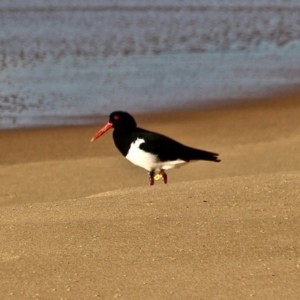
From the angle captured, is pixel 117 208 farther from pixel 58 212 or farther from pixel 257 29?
pixel 257 29

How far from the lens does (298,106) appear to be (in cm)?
1246

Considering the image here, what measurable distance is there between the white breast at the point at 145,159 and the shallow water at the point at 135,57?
3.63 m

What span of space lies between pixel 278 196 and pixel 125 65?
9260mm

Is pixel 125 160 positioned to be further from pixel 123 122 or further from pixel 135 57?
pixel 135 57

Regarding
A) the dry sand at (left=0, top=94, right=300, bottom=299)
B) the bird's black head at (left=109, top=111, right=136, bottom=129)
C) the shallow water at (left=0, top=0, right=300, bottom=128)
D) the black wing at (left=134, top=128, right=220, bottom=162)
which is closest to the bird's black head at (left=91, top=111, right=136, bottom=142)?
the bird's black head at (left=109, top=111, right=136, bottom=129)

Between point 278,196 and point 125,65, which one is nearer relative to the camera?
point 278,196

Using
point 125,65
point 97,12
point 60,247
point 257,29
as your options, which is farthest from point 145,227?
point 97,12

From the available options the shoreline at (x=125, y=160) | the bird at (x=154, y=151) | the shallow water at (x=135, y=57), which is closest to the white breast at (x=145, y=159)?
the bird at (x=154, y=151)

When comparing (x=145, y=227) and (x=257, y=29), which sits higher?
(x=145, y=227)

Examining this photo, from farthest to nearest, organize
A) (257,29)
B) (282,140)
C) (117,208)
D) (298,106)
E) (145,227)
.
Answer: (257,29)
(298,106)
(282,140)
(117,208)
(145,227)

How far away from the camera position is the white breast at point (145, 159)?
24.2ft

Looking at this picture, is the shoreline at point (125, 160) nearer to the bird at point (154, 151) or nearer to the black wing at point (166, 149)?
the bird at point (154, 151)

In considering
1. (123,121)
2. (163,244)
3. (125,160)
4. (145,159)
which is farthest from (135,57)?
(163,244)

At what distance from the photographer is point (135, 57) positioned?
15.2 metres
